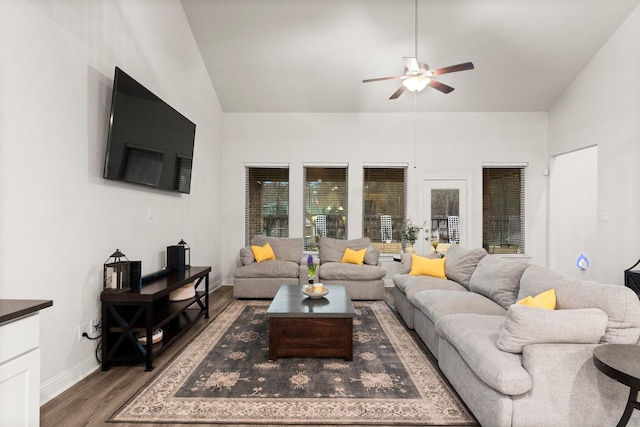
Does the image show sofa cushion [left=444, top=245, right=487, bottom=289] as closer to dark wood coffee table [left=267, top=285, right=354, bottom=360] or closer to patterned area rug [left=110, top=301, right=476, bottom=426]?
patterned area rug [left=110, top=301, right=476, bottom=426]

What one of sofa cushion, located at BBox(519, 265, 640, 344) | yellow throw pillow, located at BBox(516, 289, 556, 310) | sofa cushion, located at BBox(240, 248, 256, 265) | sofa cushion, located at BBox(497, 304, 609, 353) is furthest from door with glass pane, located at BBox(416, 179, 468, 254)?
sofa cushion, located at BBox(497, 304, 609, 353)

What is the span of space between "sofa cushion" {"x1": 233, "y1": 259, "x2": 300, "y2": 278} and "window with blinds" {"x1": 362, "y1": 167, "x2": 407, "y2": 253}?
6.34 ft

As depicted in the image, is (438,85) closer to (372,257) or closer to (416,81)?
(416,81)

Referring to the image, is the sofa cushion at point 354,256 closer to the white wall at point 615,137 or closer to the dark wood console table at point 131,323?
the dark wood console table at point 131,323

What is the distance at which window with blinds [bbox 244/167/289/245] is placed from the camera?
6.79m

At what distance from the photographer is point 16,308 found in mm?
1484

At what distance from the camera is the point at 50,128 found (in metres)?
2.42

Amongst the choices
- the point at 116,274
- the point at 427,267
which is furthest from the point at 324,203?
the point at 116,274

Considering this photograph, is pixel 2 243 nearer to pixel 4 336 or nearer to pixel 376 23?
pixel 4 336

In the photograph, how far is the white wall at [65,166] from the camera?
2.17 m

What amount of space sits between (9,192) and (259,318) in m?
2.88

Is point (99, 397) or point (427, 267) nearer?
point (99, 397)

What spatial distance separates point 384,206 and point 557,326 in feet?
16.1

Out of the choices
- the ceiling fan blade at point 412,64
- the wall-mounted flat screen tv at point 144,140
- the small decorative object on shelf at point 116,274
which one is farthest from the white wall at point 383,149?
the small decorative object on shelf at point 116,274
